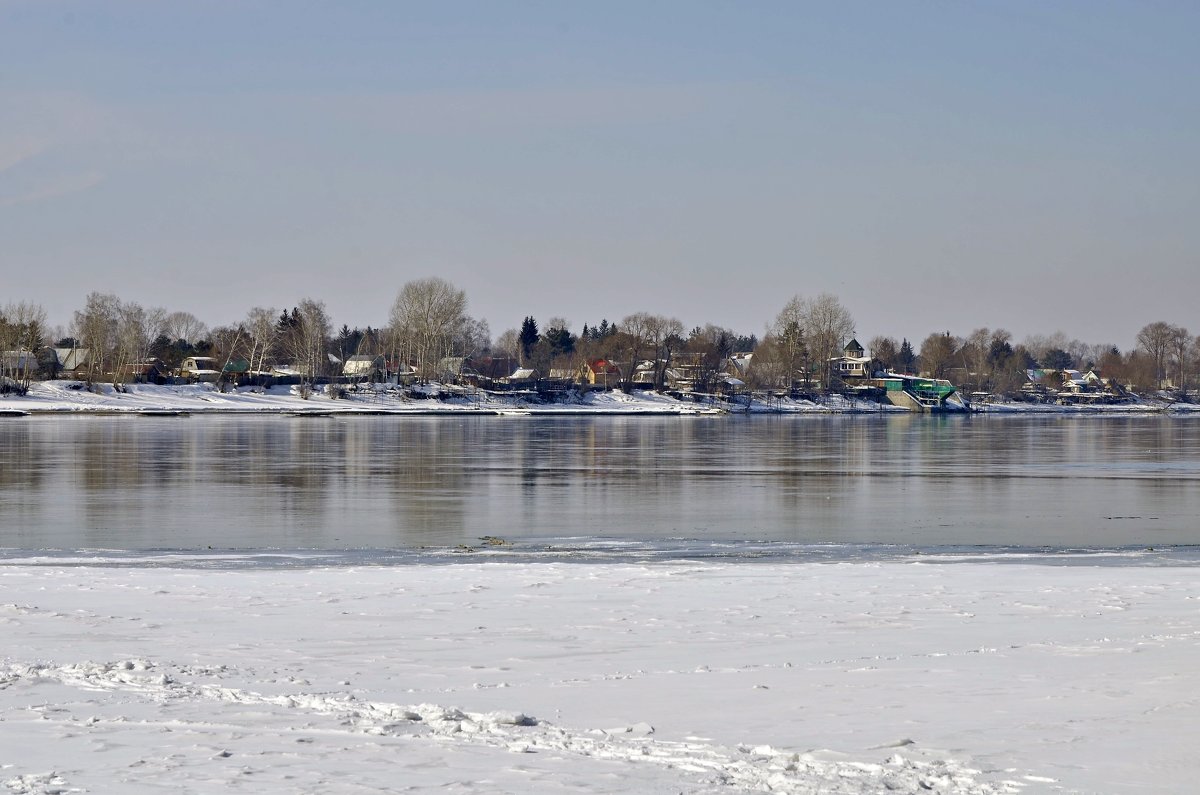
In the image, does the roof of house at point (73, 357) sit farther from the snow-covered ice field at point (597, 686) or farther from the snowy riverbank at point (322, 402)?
the snow-covered ice field at point (597, 686)

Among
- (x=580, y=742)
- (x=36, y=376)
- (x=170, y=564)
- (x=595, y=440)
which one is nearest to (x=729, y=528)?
(x=170, y=564)

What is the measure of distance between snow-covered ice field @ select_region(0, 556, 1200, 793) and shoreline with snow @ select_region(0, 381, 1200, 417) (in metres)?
82.2

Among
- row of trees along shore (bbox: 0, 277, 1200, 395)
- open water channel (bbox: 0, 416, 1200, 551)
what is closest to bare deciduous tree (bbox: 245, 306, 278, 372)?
row of trees along shore (bbox: 0, 277, 1200, 395)

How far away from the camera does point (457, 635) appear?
10508mm

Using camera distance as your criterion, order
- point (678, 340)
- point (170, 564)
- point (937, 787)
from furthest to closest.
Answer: point (678, 340) → point (170, 564) → point (937, 787)

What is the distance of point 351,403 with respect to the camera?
359 ft

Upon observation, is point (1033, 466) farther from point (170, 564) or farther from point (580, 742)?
point (580, 742)

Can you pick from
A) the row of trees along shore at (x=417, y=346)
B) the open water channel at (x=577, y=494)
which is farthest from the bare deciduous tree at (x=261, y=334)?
the open water channel at (x=577, y=494)

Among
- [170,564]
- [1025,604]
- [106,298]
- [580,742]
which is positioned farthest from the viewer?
[106,298]

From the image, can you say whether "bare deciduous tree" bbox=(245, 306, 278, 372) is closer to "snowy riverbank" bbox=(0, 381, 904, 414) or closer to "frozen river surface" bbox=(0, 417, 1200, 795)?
"snowy riverbank" bbox=(0, 381, 904, 414)

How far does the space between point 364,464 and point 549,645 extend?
29197 mm

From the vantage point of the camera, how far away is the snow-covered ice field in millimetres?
6672

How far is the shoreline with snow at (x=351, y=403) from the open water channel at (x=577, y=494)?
144 feet

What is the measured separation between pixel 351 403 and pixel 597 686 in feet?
338
